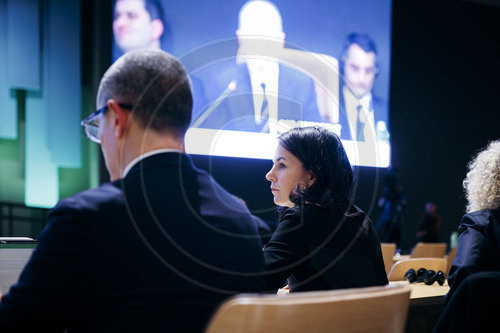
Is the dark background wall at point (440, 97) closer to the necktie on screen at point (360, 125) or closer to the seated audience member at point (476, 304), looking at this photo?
the necktie on screen at point (360, 125)

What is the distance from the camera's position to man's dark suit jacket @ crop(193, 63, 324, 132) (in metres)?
3.61

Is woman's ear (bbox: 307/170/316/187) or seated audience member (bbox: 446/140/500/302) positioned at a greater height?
woman's ear (bbox: 307/170/316/187)

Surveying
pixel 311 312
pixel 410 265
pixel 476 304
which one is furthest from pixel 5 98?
pixel 311 312

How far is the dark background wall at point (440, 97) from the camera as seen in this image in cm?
759

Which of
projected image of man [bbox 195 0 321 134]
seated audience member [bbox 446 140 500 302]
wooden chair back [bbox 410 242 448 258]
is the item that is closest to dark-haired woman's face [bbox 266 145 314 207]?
seated audience member [bbox 446 140 500 302]

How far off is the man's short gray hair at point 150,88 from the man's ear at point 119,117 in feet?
0.04

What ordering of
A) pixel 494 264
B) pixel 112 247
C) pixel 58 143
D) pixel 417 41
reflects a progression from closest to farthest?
pixel 112 247
pixel 494 264
pixel 58 143
pixel 417 41

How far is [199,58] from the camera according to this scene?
3.58m

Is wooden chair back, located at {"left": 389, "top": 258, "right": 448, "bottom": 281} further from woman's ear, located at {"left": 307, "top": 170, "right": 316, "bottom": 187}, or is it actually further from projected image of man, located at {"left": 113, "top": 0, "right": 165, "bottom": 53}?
projected image of man, located at {"left": 113, "top": 0, "right": 165, "bottom": 53}

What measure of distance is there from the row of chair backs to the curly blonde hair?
1311 millimetres

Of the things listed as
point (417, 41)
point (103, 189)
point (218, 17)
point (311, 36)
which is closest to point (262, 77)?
point (218, 17)

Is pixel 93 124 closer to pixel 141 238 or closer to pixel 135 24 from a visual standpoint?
pixel 141 238

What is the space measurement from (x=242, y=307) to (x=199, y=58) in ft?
10.0

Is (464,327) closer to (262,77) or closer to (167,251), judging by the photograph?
(167,251)
